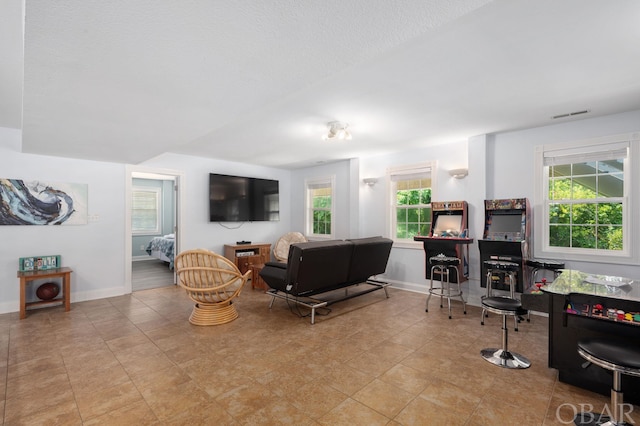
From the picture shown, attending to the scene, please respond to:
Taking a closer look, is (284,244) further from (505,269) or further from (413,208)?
(505,269)

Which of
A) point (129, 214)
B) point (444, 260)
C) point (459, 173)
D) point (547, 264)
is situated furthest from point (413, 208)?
point (129, 214)

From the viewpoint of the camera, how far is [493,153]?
15.2 feet

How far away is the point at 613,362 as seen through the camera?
170cm

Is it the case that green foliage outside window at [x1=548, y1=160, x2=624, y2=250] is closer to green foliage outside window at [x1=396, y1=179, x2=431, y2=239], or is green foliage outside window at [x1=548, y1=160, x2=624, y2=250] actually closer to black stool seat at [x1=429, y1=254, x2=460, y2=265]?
black stool seat at [x1=429, y1=254, x2=460, y2=265]

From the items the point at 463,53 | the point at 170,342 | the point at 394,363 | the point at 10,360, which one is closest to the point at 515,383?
the point at 394,363

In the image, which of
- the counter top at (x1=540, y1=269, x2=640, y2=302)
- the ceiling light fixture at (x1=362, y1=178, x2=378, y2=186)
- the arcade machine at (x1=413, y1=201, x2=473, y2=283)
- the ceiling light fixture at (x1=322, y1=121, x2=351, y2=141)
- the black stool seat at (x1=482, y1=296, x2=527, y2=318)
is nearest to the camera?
the counter top at (x1=540, y1=269, x2=640, y2=302)

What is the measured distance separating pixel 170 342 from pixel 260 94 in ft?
8.75

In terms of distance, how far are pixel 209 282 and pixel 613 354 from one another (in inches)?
141

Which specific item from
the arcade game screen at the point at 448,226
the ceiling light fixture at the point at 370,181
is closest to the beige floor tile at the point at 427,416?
the arcade game screen at the point at 448,226

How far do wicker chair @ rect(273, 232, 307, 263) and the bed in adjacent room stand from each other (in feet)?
8.08

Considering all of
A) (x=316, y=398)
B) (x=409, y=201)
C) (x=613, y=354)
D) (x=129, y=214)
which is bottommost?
Answer: (x=316, y=398)

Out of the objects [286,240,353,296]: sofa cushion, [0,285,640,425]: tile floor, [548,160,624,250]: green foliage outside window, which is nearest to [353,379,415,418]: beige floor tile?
[0,285,640,425]: tile floor

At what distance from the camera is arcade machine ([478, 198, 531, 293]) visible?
3.92m

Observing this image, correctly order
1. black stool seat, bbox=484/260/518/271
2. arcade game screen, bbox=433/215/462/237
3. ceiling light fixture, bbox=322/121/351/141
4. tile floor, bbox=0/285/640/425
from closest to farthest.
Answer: tile floor, bbox=0/285/640/425
black stool seat, bbox=484/260/518/271
ceiling light fixture, bbox=322/121/351/141
arcade game screen, bbox=433/215/462/237
